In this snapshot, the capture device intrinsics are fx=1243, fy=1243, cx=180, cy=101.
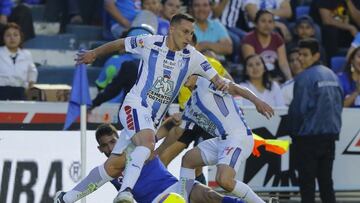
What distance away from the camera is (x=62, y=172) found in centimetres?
1334

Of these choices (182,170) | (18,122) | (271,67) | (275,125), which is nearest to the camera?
(182,170)

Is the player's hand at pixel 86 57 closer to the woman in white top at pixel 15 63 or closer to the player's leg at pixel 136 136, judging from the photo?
the player's leg at pixel 136 136

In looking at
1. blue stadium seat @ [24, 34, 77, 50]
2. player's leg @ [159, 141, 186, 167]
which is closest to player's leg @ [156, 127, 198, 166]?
player's leg @ [159, 141, 186, 167]

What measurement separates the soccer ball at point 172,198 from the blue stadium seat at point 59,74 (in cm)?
523

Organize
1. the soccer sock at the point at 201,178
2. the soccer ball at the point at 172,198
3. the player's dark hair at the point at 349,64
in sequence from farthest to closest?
the player's dark hair at the point at 349,64, the soccer sock at the point at 201,178, the soccer ball at the point at 172,198

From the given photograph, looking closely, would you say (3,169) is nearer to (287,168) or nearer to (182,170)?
A: (182,170)

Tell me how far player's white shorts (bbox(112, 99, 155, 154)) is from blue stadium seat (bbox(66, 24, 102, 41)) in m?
5.45

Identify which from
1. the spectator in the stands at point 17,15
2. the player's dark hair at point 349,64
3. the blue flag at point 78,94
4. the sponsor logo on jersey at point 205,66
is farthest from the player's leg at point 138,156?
the player's dark hair at point 349,64

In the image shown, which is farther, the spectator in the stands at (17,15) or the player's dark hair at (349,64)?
the spectator in the stands at (17,15)

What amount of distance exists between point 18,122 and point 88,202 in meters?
1.61

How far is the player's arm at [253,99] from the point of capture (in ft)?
40.3

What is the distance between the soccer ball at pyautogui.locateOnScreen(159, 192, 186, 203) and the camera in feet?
37.0

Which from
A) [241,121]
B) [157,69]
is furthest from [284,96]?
[157,69]

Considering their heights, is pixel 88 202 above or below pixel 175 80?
below
